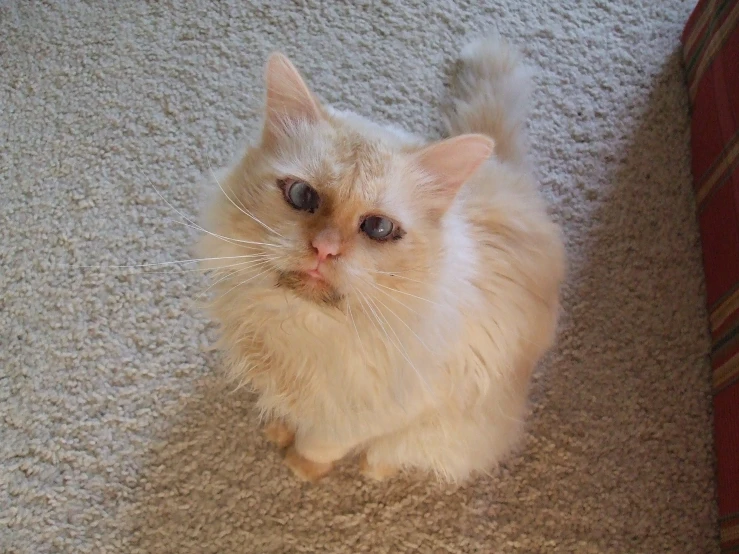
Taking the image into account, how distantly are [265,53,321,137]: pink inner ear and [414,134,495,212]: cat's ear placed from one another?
171mm

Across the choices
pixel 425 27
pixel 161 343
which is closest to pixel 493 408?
pixel 161 343

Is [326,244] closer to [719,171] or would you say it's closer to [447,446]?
[447,446]

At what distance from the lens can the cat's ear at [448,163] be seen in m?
0.81

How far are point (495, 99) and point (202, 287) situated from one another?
2.50 ft

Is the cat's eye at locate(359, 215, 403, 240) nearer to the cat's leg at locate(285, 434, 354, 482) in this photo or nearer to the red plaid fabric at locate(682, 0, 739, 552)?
the cat's leg at locate(285, 434, 354, 482)

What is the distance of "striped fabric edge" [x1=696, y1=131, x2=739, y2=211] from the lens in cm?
141

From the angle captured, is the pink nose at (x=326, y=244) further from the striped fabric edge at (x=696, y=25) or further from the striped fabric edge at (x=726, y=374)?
the striped fabric edge at (x=696, y=25)

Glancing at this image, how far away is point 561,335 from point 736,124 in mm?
626

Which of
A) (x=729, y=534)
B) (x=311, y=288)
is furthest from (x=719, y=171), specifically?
(x=311, y=288)

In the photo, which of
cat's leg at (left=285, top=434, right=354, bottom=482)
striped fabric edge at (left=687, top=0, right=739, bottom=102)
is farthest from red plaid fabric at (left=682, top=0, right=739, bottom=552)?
cat's leg at (left=285, top=434, right=354, bottom=482)

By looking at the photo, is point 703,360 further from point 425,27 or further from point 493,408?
point 425,27

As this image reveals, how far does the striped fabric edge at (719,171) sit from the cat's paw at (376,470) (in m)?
1.01

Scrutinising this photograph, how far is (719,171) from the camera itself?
4.83ft

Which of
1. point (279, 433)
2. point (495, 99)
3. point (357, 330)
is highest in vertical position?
point (495, 99)
